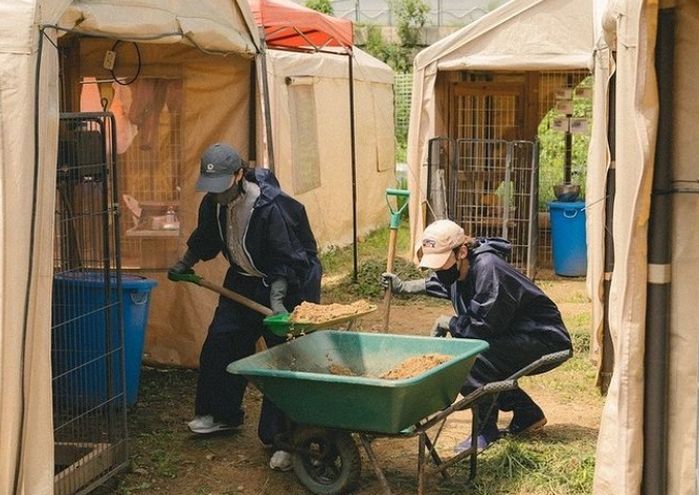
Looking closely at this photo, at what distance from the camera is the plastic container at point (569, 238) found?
37.7ft

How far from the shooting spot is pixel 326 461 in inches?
213

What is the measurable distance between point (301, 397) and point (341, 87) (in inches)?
342

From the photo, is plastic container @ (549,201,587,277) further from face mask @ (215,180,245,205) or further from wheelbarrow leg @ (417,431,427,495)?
wheelbarrow leg @ (417,431,427,495)

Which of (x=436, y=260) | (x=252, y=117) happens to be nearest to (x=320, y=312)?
(x=436, y=260)

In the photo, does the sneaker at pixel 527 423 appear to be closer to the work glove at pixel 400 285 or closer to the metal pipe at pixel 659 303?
the work glove at pixel 400 285

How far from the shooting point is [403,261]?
12094 millimetres

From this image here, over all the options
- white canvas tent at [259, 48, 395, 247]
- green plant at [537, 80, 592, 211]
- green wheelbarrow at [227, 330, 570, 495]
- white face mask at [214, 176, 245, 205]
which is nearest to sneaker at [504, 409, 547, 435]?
green wheelbarrow at [227, 330, 570, 495]

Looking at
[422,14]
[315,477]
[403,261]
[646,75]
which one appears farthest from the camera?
[422,14]

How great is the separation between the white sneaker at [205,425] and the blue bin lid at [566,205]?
20.1 ft

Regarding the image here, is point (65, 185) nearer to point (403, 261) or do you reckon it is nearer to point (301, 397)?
point (301, 397)

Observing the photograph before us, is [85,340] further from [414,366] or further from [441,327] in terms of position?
[441,327]

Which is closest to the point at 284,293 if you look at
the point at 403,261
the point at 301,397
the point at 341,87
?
the point at 301,397

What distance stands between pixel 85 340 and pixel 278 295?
3.15ft

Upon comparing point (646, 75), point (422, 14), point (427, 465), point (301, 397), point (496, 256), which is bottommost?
point (427, 465)
